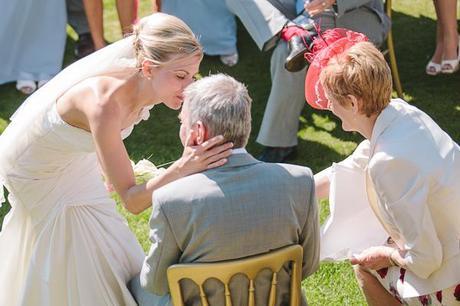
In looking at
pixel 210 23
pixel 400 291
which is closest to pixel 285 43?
pixel 210 23

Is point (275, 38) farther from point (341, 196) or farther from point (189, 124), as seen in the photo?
point (189, 124)

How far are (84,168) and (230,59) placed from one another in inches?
116

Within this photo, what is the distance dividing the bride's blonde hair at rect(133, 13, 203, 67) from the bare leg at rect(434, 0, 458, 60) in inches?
Answer: 125

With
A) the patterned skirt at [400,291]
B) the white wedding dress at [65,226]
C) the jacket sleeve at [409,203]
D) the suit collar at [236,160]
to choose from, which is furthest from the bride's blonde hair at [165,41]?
the patterned skirt at [400,291]

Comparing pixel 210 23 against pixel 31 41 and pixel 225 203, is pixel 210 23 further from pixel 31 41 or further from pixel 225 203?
pixel 225 203

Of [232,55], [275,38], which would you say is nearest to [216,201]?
[275,38]

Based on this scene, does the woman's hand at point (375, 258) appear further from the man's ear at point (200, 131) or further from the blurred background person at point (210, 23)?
the blurred background person at point (210, 23)

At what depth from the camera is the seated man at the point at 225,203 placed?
249 centimetres

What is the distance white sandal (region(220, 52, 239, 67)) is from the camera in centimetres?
607

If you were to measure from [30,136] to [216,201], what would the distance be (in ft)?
3.44

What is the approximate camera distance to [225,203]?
8.18 ft

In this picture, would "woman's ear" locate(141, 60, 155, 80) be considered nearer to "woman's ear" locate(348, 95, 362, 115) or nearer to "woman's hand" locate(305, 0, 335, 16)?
"woman's ear" locate(348, 95, 362, 115)

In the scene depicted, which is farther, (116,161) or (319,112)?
(319,112)

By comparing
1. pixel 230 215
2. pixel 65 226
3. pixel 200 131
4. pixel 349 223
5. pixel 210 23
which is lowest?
pixel 210 23
